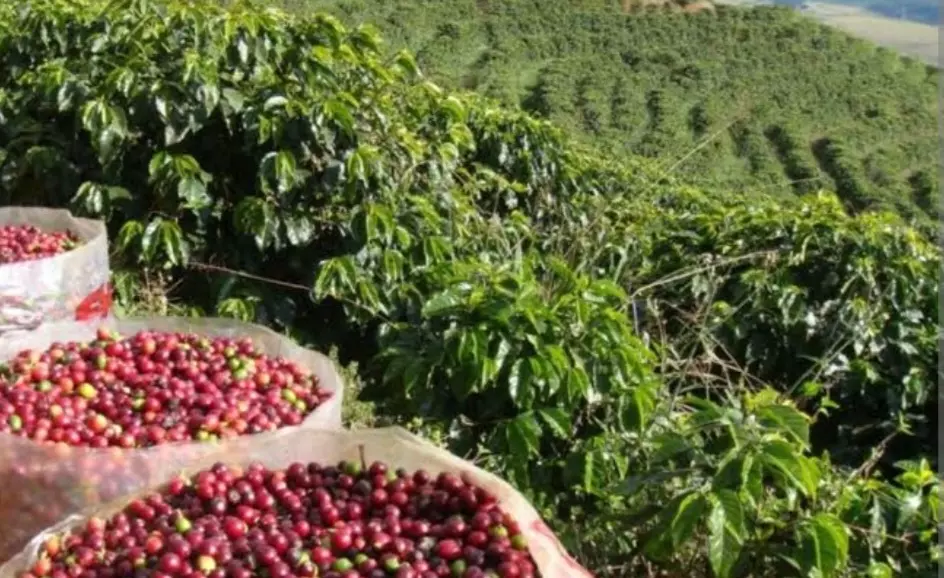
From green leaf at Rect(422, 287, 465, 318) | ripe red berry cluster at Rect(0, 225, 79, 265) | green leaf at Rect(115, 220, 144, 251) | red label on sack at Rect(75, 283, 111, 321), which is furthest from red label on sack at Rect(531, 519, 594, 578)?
green leaf at Rect(115, 220, 144, 251)

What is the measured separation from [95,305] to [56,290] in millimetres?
167

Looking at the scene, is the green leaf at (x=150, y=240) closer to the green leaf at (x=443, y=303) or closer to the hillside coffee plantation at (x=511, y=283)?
the hillside coffee plantation at (x=511, y=283)

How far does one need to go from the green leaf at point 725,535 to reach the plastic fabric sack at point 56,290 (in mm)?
1832

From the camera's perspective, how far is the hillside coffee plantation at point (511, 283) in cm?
284

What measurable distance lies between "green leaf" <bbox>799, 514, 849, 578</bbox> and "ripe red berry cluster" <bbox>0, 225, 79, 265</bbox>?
2.35 metres

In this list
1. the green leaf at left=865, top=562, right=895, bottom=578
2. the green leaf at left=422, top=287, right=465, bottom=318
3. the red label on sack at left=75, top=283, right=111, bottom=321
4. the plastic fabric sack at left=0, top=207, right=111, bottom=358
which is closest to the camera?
the green leaf at left=865, top=562, right=895, bottom=578

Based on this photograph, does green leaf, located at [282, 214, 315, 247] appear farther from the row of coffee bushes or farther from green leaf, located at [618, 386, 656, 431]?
green leaf, located at [618, 386, 656, 431]

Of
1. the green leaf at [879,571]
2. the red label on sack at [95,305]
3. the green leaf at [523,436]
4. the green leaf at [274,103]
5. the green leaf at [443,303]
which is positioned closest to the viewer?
the green leaf at [879,571]

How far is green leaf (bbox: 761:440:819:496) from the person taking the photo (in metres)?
2.57

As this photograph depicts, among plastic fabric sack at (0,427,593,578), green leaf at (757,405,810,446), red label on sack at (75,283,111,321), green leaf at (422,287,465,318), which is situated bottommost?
red label on sack at (75,283,111,321)

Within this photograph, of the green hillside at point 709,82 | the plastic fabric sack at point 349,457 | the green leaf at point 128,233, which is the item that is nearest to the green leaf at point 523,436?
the plastic fabric sack at point 349,457

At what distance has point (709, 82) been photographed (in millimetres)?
36906

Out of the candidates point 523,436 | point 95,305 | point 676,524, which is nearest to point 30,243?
point 95,305

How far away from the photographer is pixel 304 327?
15.4 ft
